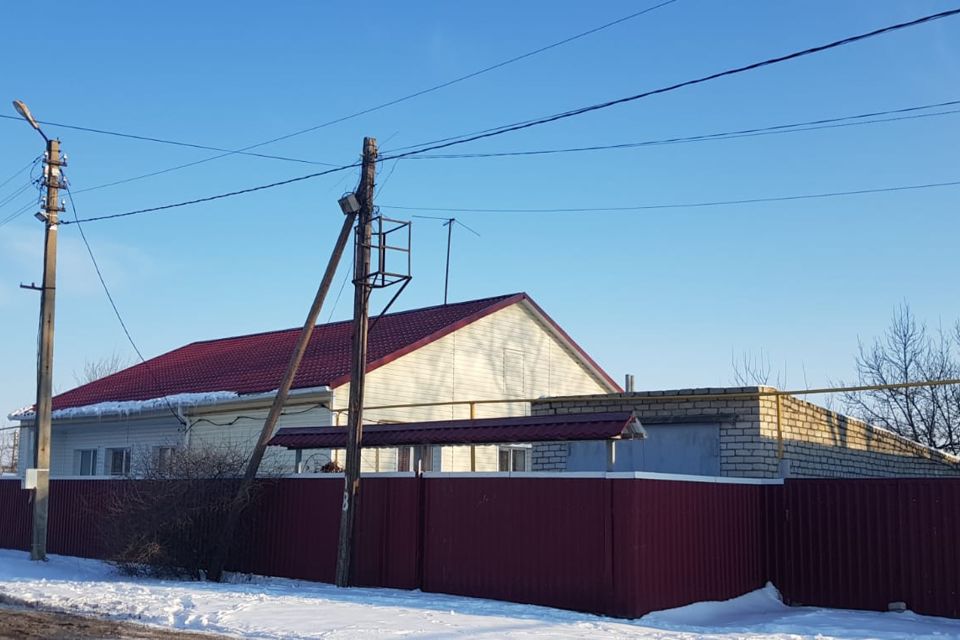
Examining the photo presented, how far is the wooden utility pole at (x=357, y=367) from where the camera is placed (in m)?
15.6

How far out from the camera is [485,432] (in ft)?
50.4

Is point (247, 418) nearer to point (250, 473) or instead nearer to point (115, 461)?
point (250, 473)

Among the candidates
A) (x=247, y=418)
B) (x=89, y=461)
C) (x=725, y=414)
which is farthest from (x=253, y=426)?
(x=725, y=414)

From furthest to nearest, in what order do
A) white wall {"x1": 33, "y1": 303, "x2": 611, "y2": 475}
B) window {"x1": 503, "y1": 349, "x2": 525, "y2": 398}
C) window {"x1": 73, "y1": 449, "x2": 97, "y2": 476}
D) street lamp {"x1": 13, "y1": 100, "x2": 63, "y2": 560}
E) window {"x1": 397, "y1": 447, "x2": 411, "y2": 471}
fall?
window {"x1": 73, "y1": 449, "x2": 97, "y2": 476}, window {"x1": 503, "y1": 349, "x2": 525, "y2": 398}, window {"x1": 397, "y1": 447, "x2": 411, "y2": 471}, white wall {"x1": 33, "y1": 303, "x2": 611, "y2": 475}, street lamp {"x1": 13, "y1": 100, "x2": 63, "y2": 560}

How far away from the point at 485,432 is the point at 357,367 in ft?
7.27

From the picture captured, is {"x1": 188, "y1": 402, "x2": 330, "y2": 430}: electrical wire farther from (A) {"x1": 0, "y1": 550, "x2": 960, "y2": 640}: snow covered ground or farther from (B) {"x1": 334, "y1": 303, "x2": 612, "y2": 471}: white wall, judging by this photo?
(A) {"x1": 0, "y1": 550, "x2": 960, "y2": 640}: snow covered ground

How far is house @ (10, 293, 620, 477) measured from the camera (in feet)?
71.6

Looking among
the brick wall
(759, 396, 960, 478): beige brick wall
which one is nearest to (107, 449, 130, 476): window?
the brick wall

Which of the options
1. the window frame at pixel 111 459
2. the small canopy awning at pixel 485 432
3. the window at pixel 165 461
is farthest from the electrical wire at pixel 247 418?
the window frame at pixel 111 459

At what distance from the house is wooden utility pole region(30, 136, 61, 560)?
219 cm

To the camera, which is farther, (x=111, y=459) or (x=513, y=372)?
(x=111, y=459)

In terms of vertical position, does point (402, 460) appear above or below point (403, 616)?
above

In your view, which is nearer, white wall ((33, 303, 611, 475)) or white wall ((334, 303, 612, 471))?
white wall ((33, 303, 611, 475))

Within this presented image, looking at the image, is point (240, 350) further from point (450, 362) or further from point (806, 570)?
point (806, 570)
